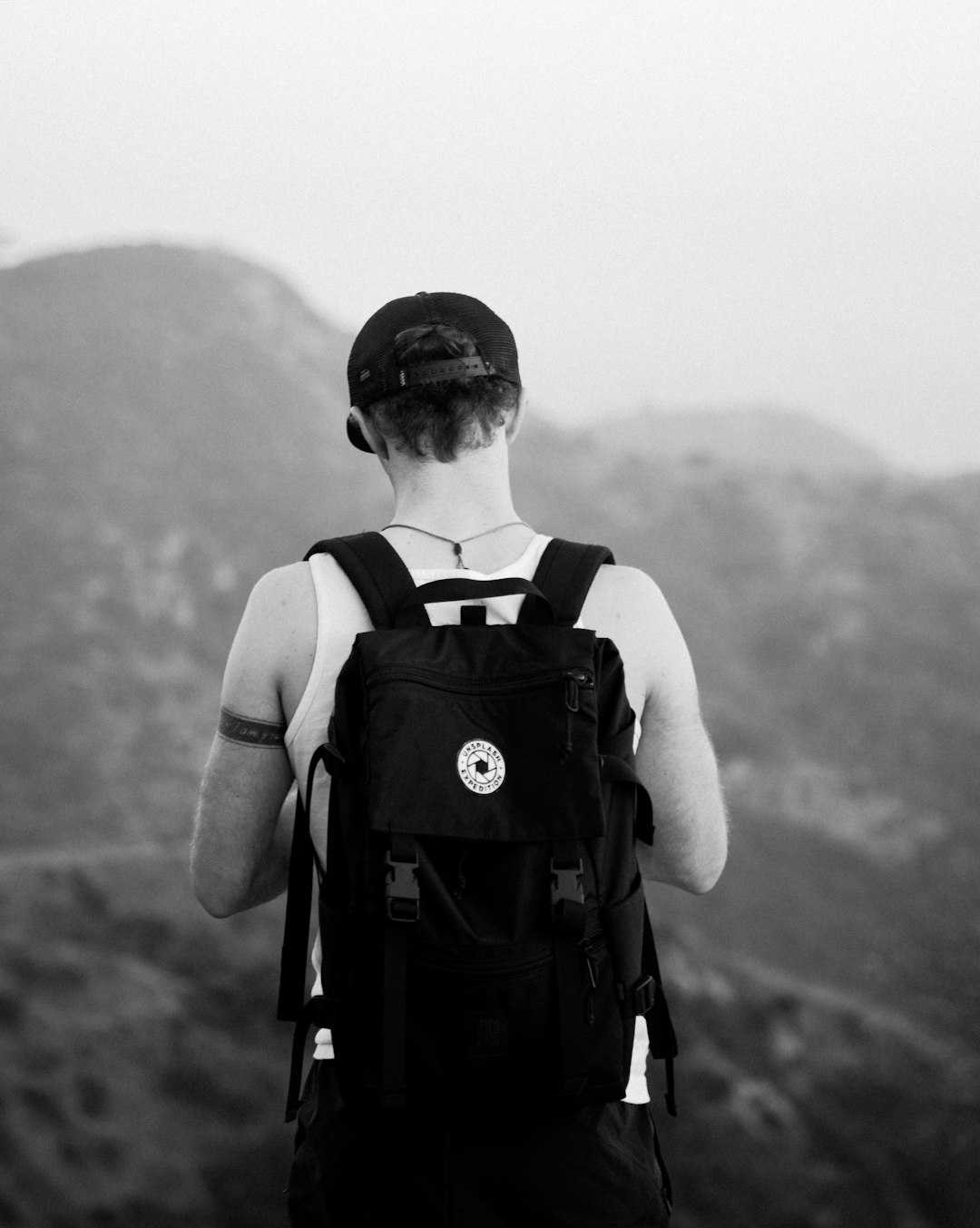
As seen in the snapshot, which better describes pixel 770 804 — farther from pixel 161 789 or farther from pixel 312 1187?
pixel 312 1187

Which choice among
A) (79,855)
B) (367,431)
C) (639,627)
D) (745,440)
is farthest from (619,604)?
(745,440)

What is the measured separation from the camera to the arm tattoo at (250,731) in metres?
1.38

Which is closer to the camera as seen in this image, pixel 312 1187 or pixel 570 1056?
pixel 570 1056

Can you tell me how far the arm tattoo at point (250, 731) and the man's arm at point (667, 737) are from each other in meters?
0.41

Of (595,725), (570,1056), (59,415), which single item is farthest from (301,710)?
(59,415)

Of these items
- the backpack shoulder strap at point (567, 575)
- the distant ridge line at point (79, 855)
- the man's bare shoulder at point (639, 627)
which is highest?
the backpack shoulder strap at point (567, 575)

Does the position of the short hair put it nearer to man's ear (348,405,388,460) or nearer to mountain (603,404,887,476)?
man's ear (348,405,388,460)

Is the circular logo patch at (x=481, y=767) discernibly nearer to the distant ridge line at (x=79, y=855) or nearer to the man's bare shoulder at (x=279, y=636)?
the man's bare shoulder at (x=279, y=636)

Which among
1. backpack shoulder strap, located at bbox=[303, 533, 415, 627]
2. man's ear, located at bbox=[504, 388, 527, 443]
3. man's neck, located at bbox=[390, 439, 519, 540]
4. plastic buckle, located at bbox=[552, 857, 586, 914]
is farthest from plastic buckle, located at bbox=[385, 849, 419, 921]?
man's ear, located at bbox=[504, 388, 527, 443]

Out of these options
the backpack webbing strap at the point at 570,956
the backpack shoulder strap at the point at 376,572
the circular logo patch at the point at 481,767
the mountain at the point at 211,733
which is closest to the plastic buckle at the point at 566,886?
the backpack webbing strap at the point at 570,956

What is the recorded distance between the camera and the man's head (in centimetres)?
135

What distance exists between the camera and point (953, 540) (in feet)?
22.8

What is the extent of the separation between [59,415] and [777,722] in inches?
175

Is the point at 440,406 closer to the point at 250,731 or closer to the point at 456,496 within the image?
the point at 456,496
